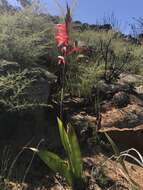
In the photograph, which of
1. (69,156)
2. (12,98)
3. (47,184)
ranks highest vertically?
(12,98)

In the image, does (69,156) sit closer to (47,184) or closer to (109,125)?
(47,184)

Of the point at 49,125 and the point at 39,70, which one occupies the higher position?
the point at 39,70

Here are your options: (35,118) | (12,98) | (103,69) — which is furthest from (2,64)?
(103,69)

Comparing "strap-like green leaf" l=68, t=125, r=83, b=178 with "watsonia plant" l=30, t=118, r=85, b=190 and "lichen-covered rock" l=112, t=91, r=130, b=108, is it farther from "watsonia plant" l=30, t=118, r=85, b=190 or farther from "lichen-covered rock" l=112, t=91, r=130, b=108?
"lichen-covered rock" l=112, t=91, r=130, b=108

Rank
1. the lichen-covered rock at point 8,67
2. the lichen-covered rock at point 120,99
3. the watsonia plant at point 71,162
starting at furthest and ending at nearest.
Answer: the lichen-covered rock at point 120,99, the lichen-covered rock at point 8,67, the watsonia plant at point 71,162

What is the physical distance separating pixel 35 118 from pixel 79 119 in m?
0.67

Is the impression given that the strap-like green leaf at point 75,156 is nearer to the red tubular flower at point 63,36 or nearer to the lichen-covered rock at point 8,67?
the red tubular flower at point 63,36

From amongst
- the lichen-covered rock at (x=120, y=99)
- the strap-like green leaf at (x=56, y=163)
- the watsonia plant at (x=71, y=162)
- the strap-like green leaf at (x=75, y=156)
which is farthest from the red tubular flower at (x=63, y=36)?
the lichen-covered rock at (x=120, y=99)

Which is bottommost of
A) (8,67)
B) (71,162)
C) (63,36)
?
(71,162)

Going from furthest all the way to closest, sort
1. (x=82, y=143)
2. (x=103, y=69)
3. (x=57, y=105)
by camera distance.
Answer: (x=103, y=69) < (x=57, y=105) < (x=82, y=143)

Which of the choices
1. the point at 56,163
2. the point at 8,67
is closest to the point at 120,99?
the point at 8,67

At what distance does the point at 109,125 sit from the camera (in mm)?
7797

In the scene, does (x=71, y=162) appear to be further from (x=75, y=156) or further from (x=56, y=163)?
(x=56, y=163)

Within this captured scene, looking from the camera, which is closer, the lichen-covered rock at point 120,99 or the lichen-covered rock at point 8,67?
the lichen-covered rock at point 8,67
